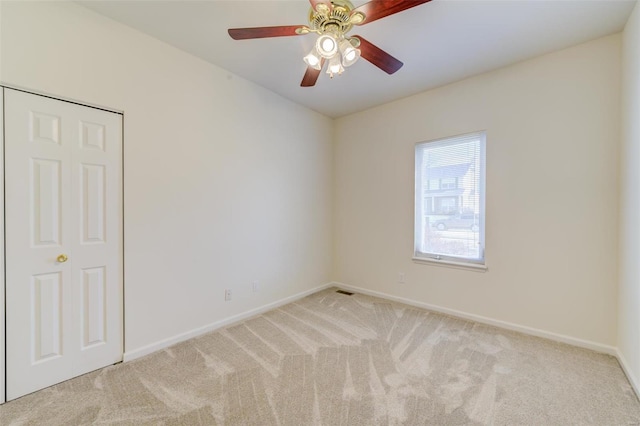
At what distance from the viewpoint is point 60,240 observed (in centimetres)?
194

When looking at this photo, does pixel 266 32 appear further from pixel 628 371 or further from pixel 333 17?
pixel 628 371

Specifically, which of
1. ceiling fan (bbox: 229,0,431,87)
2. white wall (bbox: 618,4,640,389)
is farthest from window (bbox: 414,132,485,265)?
ceiling fan (bbox: 229,0,431,87)

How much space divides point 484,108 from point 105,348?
14.3 feet

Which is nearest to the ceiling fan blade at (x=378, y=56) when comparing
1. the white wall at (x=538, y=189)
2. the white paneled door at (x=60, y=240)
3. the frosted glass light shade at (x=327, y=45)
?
the frosted glass light shade at (x=327, y=45)

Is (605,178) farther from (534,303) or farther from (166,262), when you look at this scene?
(166,262)

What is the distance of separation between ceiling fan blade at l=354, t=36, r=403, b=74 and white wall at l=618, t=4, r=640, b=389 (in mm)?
1750

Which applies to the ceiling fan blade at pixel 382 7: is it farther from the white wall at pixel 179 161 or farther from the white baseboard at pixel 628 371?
the white baseboard at pixel 628 371

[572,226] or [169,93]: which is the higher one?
[169,93]

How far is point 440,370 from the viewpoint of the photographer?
208 centimetres

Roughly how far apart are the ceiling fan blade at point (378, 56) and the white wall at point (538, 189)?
5.04 feet

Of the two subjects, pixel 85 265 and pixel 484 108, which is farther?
pixel 484 108

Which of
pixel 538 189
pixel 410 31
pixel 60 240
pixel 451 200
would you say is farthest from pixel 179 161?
pixel 538 189

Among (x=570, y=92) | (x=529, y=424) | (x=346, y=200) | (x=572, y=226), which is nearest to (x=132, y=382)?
(x=529, y=424)

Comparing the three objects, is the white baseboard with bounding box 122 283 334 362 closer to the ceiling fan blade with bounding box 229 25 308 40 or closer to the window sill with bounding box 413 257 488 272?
the window sill with bounding box 413 257 488 272
